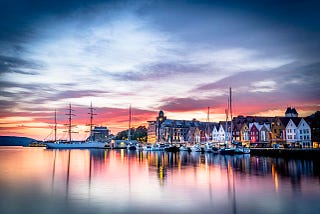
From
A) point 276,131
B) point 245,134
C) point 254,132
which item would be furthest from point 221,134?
point 276,131

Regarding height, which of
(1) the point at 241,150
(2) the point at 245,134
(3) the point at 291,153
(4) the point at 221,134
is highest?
(4) the point at 221,134

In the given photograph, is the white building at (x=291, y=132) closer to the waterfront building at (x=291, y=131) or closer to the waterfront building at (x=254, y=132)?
the waterfront building at (x=291, y=131)

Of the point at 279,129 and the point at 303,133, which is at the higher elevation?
the point at 279,129

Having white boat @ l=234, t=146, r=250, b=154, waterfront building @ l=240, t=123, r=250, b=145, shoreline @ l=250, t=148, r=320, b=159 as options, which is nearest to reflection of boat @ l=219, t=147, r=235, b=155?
white boat @ l=234, t=146, r=250, b=154

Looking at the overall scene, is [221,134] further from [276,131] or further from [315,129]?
[315,129]

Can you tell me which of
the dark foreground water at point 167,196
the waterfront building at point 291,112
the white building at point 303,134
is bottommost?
the dark foreground water at point 167,196

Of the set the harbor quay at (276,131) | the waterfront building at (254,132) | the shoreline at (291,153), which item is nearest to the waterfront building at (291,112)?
the harbor quay at (276,131)

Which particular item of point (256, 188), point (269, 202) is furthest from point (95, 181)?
point (269, 202)

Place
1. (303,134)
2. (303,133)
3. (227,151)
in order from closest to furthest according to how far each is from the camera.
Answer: (227,151)
(303,134)
(303,133)

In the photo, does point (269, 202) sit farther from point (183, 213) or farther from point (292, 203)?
point (183, 213)

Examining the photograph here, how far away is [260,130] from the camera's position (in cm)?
12538

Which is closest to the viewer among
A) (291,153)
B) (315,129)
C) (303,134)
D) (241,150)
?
(291,153)

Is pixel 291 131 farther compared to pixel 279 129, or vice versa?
pixel 279 129

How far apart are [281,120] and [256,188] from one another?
95877 mm
